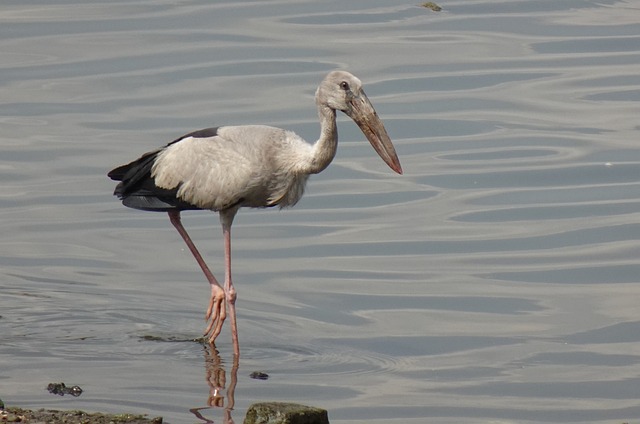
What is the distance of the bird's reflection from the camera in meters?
9.08

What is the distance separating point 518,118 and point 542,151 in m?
1.36

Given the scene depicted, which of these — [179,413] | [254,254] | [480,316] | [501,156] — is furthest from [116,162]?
[179,413]

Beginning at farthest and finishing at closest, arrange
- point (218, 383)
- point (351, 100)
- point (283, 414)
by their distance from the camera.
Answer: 1. point (351, 100)
2. point (218, 383)
3. point (283, 414)

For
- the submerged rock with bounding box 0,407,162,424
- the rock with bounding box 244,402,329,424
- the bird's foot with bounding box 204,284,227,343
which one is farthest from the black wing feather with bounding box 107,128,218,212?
the rock with bounding box 244,402,329,424

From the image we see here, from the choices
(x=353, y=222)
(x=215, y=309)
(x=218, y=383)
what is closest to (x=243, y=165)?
(x=215, y=309)

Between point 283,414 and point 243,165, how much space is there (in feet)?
10.2

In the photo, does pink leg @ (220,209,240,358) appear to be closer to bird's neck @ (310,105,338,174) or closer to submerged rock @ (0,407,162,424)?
bird's neck @ (310,105,338,174)

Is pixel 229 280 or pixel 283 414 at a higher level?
pixel 283 414

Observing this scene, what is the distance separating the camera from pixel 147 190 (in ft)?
36.9

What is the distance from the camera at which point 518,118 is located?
56.1 ft

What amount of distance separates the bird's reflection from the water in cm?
3

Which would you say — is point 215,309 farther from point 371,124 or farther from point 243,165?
point 371,124

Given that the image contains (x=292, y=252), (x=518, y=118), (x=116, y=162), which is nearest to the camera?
(x=292, y=252)

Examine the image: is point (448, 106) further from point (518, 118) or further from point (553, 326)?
point (553, 326)
